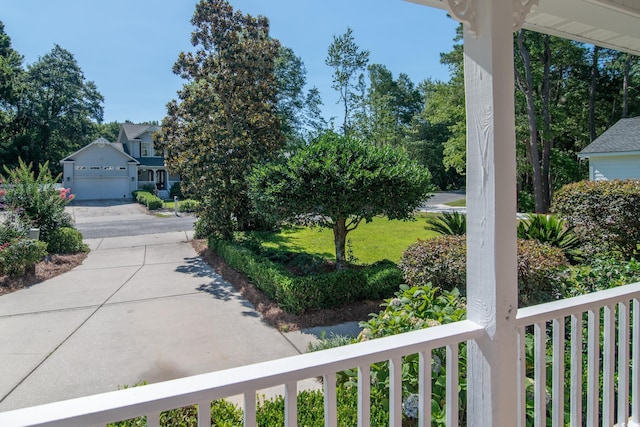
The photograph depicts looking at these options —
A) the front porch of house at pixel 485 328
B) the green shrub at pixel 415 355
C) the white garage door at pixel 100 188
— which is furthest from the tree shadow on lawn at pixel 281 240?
the white garage door at pixel 100 188

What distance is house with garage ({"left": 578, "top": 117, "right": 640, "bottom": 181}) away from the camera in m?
12.3

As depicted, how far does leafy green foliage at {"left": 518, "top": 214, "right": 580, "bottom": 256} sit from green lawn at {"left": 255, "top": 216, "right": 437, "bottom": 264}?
2632 mm

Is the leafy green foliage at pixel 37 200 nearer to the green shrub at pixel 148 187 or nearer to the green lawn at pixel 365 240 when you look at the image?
the green lawn at pixel 365 240

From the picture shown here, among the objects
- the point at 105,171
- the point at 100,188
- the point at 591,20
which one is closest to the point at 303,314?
the point at 591,20

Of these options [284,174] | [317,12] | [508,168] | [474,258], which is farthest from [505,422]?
[284,174]

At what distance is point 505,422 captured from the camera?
1.59 meters

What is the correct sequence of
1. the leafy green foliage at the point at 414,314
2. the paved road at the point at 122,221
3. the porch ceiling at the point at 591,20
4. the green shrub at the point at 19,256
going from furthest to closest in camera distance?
the paved road at the point at 122,221 < the green shrub at the point at 19,256 < the leafy green foliage at the point at 414,314 < the porch ceiling at the point at 591,20

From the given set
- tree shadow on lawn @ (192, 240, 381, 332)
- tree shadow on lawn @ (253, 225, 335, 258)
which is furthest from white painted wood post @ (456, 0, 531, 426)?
tree shadow on lawn @ (253, 225, 335, 258)

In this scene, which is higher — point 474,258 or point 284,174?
point 284,174

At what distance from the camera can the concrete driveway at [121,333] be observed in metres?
3.73

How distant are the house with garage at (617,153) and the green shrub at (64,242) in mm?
16128

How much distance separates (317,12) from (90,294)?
5.84 m

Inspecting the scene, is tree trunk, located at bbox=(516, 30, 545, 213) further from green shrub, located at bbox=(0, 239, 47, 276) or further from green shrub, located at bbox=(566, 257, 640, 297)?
green shrub, located at bbox=(0, 239, 47, 276)

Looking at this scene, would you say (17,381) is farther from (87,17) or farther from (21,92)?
(21,92)
